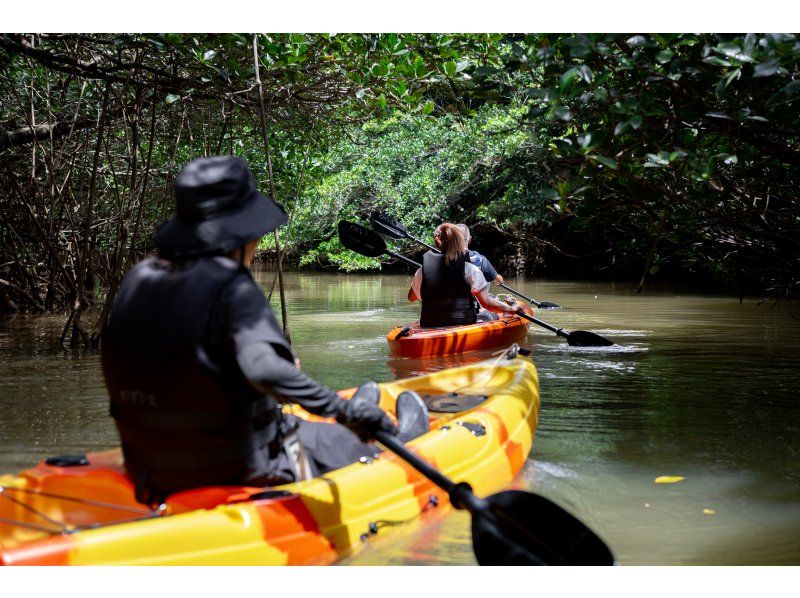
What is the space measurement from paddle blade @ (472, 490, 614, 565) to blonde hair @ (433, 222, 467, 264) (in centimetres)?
450

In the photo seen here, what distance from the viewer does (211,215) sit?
2.63 m

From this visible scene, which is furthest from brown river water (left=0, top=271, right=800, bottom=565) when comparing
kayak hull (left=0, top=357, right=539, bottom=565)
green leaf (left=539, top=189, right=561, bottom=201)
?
green leaf (left=539, top=189, right=561, bottom=201)

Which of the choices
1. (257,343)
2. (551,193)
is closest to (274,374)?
(257,343)

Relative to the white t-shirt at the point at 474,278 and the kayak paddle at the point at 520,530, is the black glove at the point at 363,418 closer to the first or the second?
the kayak paddle at the point at 520,530

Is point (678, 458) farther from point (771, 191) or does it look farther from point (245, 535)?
point (245, 535)

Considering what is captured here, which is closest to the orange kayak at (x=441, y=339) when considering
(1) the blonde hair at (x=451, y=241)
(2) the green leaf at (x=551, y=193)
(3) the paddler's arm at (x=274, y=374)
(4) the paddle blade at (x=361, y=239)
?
(1) the blonde hair at (x=451, y=241)

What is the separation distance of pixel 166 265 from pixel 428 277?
5.08 meters

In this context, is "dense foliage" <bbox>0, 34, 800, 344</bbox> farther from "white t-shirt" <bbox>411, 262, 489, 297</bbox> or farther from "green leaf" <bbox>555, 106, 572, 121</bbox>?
"white t-shirt" <bbox>411, 262, 489, 297</bbox>

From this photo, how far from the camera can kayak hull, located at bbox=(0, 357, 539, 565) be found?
2.40 meters

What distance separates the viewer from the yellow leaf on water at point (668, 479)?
395 cm

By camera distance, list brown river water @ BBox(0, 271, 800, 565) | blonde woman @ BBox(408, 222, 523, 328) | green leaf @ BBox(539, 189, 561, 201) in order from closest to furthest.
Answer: brown river water @ BBox(0, 271, 800, 565), green leaf @ BBox(539, 189, 561, 201), blonde woman @ BBox(408, 222, 523, 328)

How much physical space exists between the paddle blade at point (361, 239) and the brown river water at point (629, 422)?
1.01 metres
